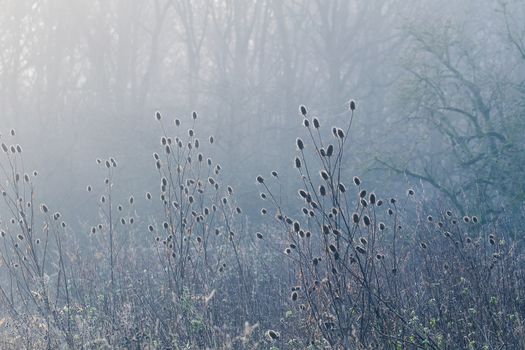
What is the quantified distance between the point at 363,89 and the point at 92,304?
2131cm

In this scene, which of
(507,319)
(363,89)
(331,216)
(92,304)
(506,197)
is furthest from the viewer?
(363,89)

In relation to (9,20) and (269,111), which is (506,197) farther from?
(9,20)

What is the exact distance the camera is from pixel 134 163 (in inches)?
910

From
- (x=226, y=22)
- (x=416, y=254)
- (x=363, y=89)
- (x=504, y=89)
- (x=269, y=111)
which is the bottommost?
(x=416, y=254)

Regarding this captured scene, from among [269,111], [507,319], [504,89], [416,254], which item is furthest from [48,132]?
[507,319]

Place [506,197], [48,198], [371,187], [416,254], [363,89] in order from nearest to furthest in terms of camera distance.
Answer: [416,254] < [506,197] < [371,187] < [48,198] < [363,89]

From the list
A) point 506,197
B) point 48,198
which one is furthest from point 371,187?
point 48,198

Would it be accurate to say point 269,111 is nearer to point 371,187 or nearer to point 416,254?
point 371,187

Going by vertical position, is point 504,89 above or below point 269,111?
below

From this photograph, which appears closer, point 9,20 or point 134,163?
point 134,163

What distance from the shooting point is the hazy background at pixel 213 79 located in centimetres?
2341

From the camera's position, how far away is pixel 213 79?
27.3 meters

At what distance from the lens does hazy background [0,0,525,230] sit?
23406 millimetres

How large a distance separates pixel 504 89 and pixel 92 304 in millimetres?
10148
